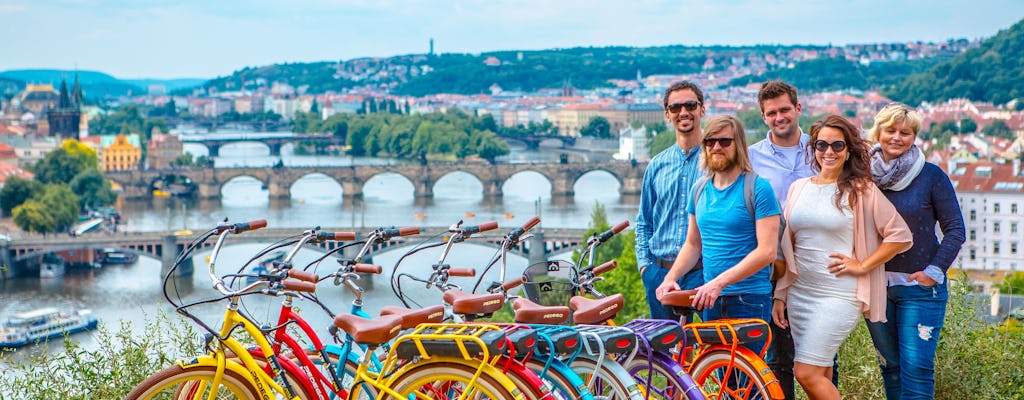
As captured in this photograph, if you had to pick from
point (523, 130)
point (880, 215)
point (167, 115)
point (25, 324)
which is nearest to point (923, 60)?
point (523, 130)

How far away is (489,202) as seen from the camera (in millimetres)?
27203

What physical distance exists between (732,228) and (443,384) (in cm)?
52

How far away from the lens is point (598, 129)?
52062 millimetres

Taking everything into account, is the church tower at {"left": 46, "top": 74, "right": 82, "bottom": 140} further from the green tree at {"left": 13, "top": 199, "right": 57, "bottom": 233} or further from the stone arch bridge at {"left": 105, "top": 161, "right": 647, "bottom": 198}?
the green tree at {"left": 13, "top": 199, "right": 57, "bottom": 233}

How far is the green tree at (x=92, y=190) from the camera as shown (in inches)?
1101

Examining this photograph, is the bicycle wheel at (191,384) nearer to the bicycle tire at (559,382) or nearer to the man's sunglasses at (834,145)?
the bicycle tire at (559,382)

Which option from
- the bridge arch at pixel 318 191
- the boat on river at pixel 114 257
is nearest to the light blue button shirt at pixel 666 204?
the boat on river at pixel 114 257

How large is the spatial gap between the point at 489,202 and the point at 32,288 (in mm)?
11449

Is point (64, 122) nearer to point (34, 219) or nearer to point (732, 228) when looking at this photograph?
point (34, 219)

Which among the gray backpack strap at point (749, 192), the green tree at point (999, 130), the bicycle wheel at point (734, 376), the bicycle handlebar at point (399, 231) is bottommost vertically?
the green tree at point (999, 130)

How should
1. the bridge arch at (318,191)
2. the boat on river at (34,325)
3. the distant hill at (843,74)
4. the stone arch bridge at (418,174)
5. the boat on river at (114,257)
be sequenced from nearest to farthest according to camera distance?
the boat on river at (34,325), the boat on river at (114,257), the bridge arch at (318,191), the stone arch bridge at (418,174), the distant hill at (843,74)

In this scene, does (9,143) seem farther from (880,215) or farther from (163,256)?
(880,215)

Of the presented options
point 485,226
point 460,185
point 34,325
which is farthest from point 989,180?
Result: point 485,226

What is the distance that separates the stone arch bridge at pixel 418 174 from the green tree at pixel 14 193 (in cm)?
430
